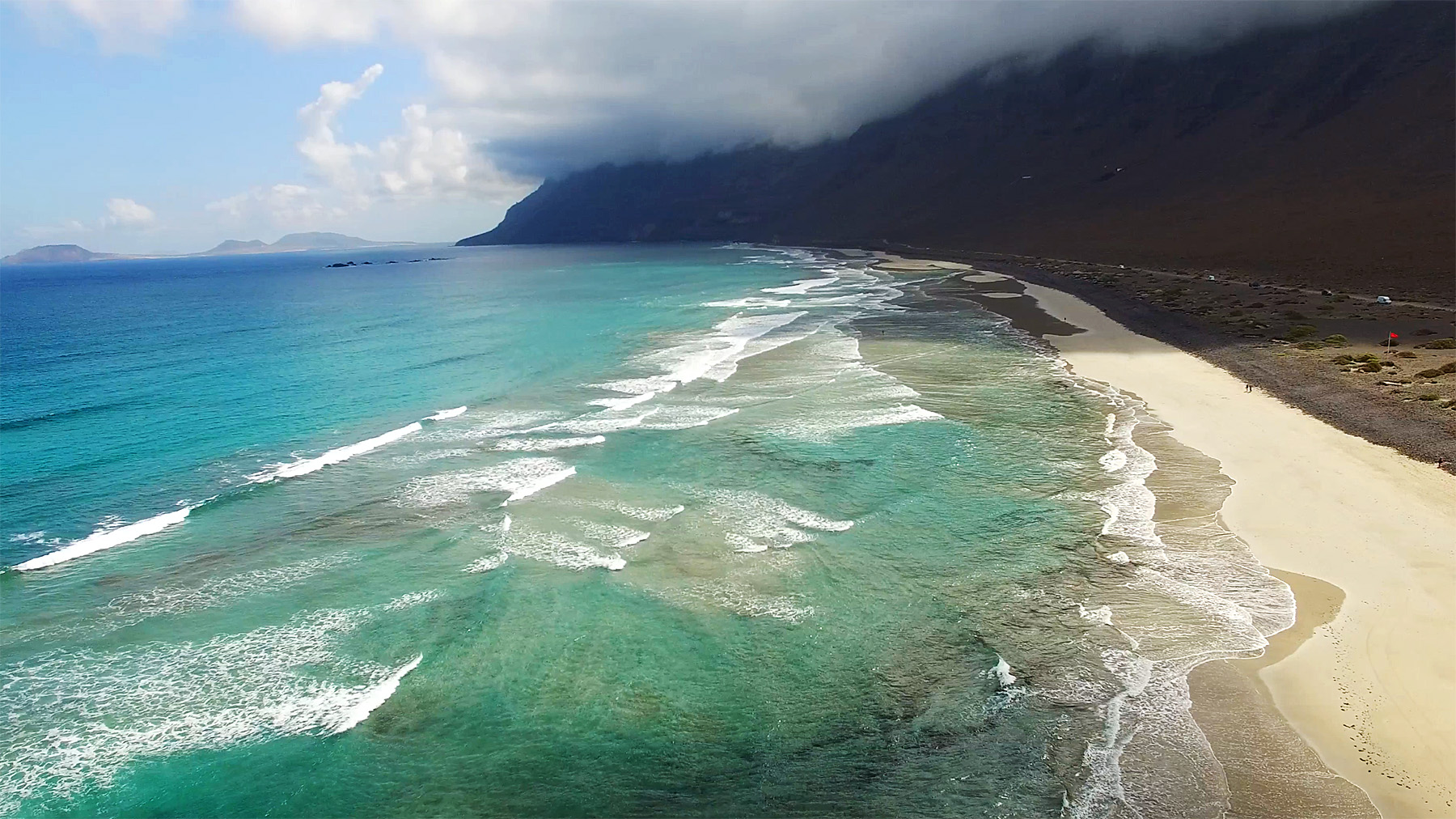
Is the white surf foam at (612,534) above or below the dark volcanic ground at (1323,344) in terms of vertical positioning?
below

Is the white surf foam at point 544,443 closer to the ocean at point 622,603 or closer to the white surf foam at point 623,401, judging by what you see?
the ocean at point 622,603

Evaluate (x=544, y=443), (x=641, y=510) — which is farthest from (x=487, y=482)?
(x=641, y=510)

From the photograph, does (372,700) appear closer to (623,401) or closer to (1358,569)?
(1358,569)

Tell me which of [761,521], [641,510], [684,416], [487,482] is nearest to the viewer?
[761,521]

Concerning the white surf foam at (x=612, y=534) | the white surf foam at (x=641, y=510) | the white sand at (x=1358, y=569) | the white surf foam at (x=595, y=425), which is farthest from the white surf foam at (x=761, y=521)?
the white sand at (x=1358, y=569)

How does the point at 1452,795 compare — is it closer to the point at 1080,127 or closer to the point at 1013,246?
the point at 1013,246

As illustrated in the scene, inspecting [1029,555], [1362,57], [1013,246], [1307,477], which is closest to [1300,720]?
[1029,555]

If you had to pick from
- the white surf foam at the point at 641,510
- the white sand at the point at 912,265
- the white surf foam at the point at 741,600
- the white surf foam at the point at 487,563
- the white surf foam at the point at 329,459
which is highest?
the white sand at the point at 912,265
